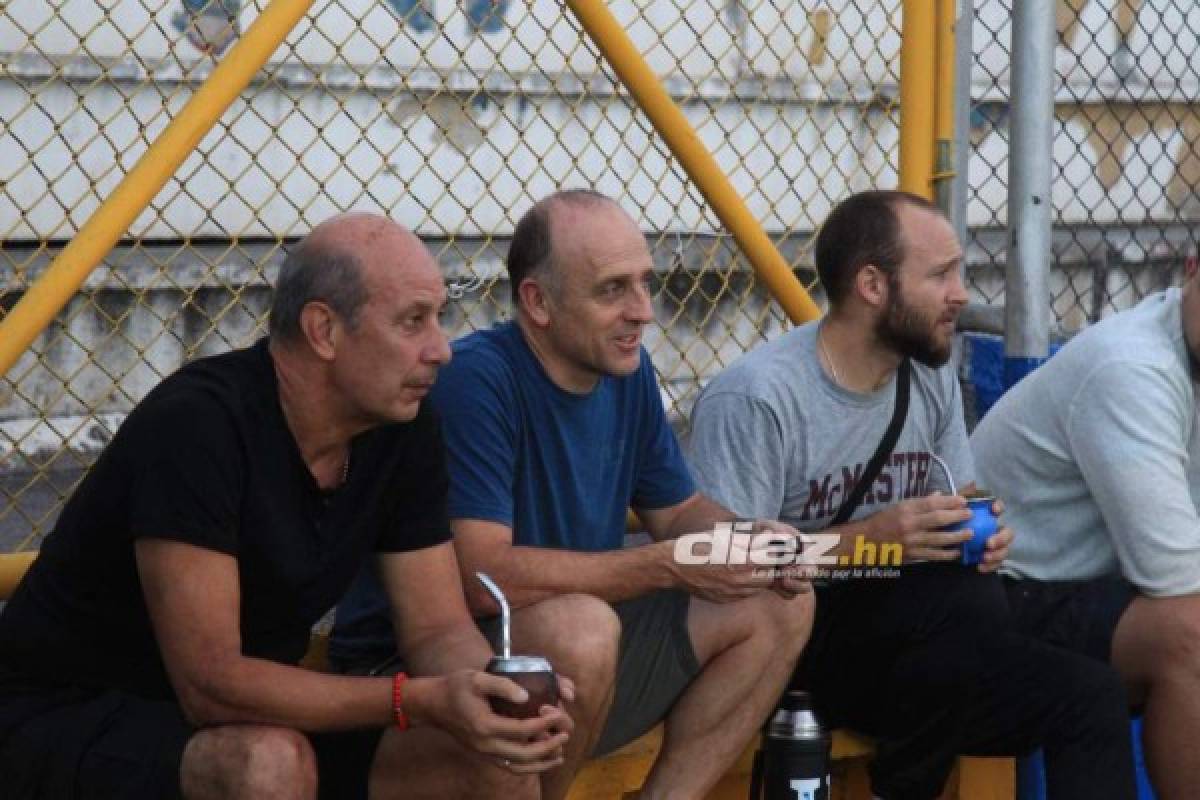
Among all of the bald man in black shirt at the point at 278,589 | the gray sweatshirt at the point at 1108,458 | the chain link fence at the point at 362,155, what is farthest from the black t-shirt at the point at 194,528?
the chain link fence at the point at 362,155

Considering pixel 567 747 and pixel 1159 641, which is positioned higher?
pixel 1159 641

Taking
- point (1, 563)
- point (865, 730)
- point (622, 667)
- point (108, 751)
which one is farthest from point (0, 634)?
point (865, 730)

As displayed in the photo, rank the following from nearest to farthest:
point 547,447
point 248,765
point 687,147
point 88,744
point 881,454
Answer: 1. point 248,765
2. point 88,744
3. point 547,447
4. point 881,454
5. point 687,147

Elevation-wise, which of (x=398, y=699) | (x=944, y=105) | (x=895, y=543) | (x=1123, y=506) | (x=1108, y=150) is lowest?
(x=398, y=699)

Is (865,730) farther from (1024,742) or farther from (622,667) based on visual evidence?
(622,667)

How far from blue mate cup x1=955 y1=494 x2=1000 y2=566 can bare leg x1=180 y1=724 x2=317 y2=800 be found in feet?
4.80

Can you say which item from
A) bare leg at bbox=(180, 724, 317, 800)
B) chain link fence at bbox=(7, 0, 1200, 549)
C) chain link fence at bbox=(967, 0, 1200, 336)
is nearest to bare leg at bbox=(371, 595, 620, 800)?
bare leg at bbox=(180, 724, 317, 800)

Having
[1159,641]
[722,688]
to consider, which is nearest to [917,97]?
[1159,641]

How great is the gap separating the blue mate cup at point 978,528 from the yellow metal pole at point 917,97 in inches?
39.5

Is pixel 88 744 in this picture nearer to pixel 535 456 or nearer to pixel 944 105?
pixel 535 456

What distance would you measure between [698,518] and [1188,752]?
106 cm

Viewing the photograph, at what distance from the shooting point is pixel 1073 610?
14.5ft

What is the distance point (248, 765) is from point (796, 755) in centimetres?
120
